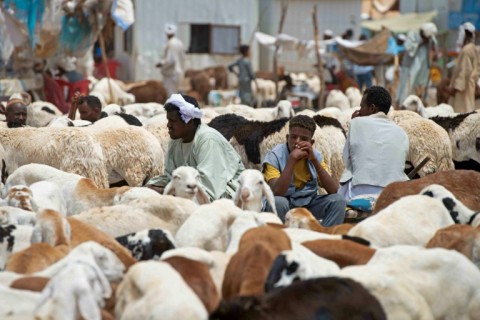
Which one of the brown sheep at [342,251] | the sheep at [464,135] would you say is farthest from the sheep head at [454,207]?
the sheep at [464,135]

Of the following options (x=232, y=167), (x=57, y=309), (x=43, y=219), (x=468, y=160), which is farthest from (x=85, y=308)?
(x=468, y=160)

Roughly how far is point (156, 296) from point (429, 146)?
6.13 m

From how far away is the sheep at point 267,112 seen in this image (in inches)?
476

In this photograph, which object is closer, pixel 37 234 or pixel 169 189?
pixel 37 234

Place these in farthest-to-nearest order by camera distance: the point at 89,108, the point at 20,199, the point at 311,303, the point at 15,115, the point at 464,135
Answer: the point at 89,108 < the point at 464,135 < the point at 15,115 < the point at 20,199 < the point at 311,303

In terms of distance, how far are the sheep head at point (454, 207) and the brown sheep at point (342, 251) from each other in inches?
37.4

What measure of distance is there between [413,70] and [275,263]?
13.6 metres

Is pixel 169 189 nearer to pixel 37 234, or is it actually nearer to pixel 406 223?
pixel 37 234

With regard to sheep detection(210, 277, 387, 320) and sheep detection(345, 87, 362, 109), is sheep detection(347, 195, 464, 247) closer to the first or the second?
sheep detection(210, 277, 387, 320)

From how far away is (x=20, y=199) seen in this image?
6113 millimetres

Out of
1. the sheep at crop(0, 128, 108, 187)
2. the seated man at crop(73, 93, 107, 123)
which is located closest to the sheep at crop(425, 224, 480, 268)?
the sheep at crop(0, 128, 108, 187)

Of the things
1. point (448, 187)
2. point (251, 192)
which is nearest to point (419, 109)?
point (448, 187)

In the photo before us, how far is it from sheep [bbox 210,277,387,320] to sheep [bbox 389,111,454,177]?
17.9 ft

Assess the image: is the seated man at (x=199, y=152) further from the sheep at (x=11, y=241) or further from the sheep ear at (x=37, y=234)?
the sheep ear at (x=37, y=234)
